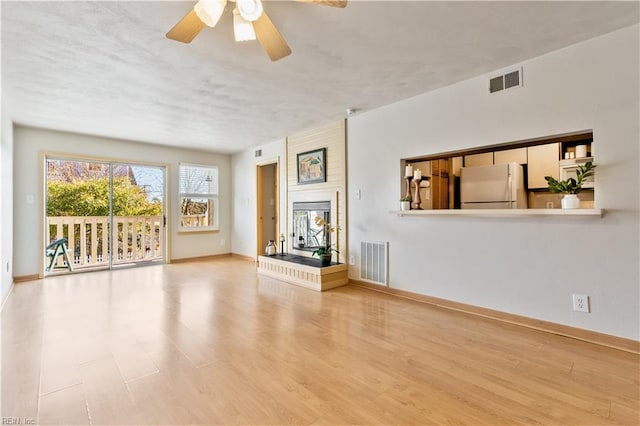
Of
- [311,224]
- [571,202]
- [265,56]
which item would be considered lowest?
[311,224]

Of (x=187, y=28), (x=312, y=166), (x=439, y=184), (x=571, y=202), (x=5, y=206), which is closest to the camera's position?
(x=187, y=28)

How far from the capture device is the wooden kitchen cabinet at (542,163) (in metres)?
3.75

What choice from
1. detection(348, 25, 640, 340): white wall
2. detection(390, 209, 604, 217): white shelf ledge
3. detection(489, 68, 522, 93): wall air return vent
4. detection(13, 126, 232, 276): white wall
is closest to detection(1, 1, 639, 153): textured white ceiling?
detection(489, 68, 522, 93): wall air return vent

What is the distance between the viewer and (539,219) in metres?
2.67

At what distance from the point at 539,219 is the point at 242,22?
2.86 metres

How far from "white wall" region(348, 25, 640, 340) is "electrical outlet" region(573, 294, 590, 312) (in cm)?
3

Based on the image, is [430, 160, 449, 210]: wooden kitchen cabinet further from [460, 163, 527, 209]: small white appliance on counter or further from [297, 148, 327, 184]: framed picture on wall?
[297, 148, 327, 184]: framed picture on wall

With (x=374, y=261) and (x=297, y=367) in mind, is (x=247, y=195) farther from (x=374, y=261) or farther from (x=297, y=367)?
(x=297, y=367)

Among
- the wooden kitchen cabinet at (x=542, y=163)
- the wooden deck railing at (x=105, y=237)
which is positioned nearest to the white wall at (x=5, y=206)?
the wooden deck railing at (x=105, y=237)

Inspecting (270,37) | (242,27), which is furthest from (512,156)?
(242,27)

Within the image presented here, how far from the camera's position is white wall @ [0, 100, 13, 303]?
11.5 ft

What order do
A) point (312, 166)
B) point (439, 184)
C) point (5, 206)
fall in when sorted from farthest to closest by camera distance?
1. point (312, 166)
2. point (439, 184)
3. point (5, 206)

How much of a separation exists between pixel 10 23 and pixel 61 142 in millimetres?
3538

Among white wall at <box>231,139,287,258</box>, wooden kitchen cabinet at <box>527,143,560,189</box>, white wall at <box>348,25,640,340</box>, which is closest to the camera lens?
white wall at <box>348,25,640,340</box>
